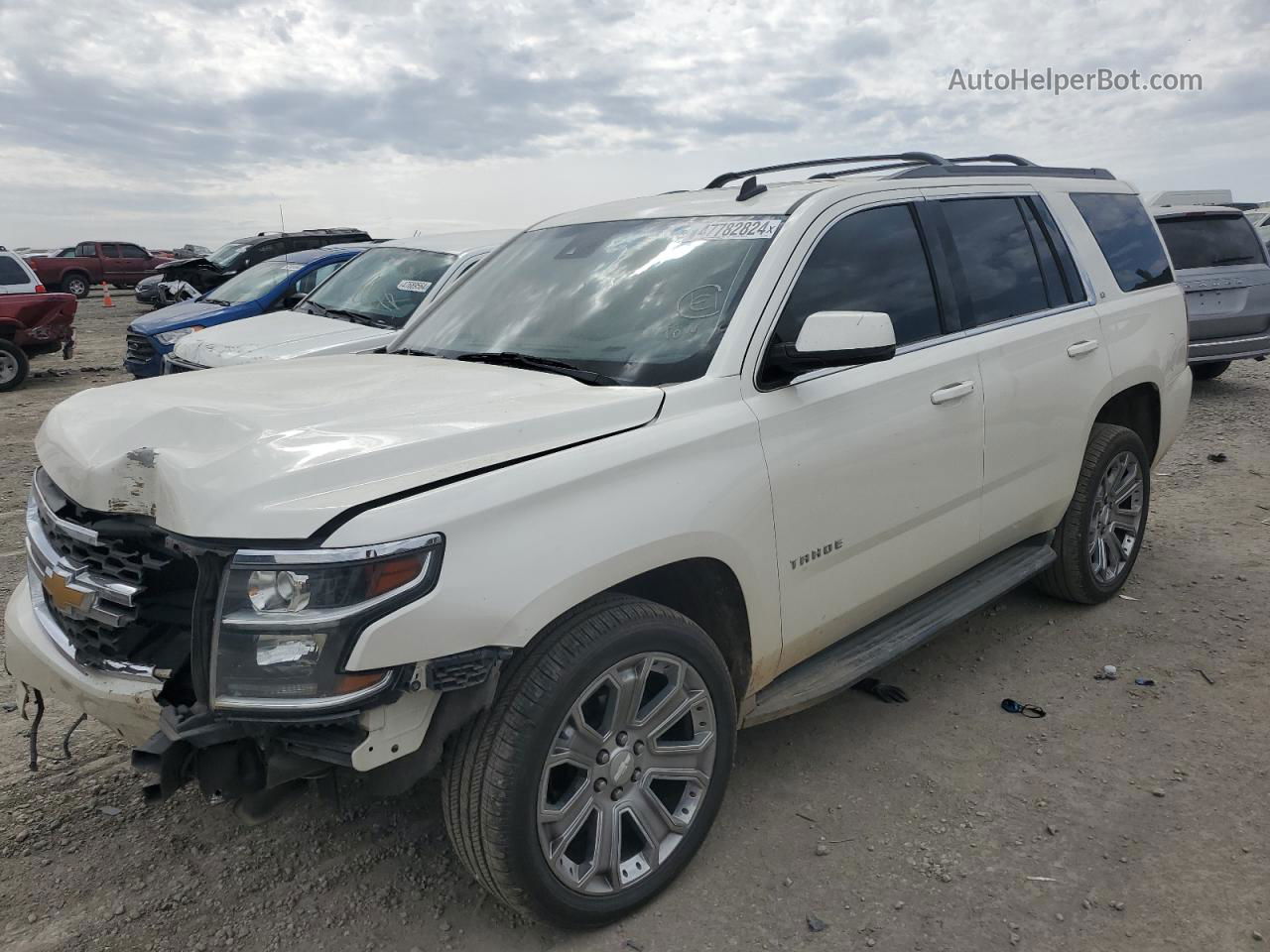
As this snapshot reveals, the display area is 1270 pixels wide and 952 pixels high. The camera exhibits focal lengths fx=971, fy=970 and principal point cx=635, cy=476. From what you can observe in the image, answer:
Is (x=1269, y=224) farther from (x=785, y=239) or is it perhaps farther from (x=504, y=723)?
(x=504, y=723)

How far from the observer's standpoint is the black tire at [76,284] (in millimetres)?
31844

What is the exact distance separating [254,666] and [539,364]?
1400 mm

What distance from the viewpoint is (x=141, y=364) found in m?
9.49

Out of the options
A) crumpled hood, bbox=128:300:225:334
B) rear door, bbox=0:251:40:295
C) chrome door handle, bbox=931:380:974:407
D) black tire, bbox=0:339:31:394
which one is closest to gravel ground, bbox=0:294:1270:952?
chrome door handle, bbox=931:380:974:407

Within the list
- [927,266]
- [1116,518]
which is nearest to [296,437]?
[927,266]

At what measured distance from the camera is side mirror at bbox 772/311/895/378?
2.78m

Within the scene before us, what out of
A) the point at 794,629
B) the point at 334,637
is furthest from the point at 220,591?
the point at 794,629

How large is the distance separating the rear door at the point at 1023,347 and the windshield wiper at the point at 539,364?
1.62 meters

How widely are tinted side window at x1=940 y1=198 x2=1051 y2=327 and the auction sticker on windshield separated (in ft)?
16.3

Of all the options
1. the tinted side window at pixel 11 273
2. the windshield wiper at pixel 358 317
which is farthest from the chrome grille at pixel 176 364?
the tinted side window at pixel 11 273

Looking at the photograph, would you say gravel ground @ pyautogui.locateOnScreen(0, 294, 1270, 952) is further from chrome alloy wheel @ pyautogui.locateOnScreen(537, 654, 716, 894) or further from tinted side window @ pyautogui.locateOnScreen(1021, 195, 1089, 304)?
tinted side window @ pyautogui.locateOnScreen(1021, 195, 1089, 304)

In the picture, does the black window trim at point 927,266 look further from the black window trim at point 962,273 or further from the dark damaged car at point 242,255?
the dark damaged car at point 242,255

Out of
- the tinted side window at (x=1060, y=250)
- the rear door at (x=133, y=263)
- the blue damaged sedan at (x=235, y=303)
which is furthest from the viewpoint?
the rear door at (x=133, y=263)

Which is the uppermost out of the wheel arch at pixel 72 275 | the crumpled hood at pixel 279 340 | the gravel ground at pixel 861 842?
the wheel arch at pixel 72 275
